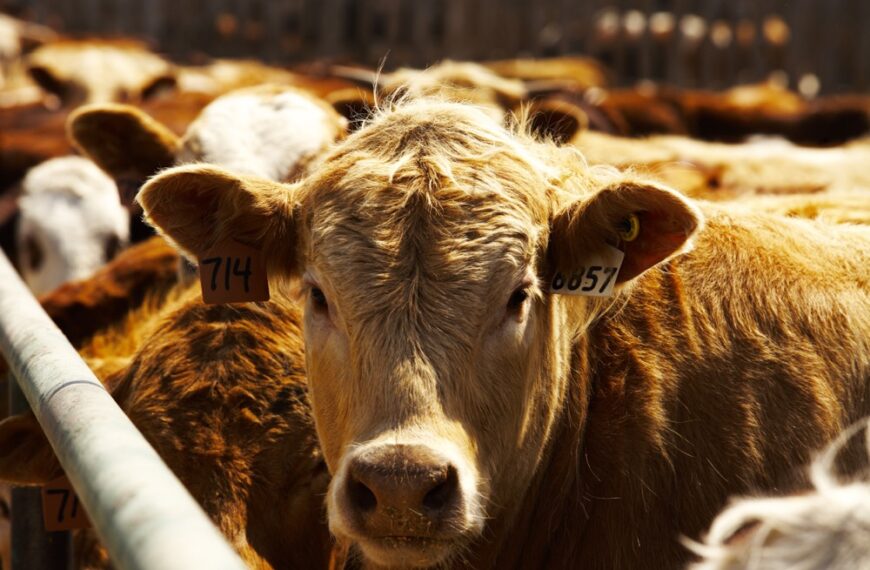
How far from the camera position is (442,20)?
1567 centimetres

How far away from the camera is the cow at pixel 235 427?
10.4 feet

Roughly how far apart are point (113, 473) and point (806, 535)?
86 centimetres

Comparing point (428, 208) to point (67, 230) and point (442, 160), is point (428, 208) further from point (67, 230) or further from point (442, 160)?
point (67, 230)

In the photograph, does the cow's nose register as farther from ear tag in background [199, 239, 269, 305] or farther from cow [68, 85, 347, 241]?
cow [68, 85, 347, 241]

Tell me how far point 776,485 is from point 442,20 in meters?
13.3

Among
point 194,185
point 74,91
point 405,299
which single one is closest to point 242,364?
point 194,185

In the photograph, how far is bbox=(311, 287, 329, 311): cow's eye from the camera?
2.81m

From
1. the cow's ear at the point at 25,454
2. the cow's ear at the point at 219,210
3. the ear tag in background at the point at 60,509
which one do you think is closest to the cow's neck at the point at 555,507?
the cow's ear at the point at 219,210

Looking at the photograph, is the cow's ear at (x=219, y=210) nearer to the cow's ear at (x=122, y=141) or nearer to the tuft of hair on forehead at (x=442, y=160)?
the tuft of hair on forehead at (x=442, y=160)

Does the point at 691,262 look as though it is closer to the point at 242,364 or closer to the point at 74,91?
the point at 242,364

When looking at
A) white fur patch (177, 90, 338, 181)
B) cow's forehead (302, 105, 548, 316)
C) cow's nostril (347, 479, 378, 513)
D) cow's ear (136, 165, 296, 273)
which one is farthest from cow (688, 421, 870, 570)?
white fur patch (177, 90, 338, 181)

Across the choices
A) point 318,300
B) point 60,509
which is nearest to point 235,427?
point 60,509

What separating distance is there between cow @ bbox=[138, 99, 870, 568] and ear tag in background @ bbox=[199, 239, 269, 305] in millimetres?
26

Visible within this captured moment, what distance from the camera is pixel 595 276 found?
2783 mm
